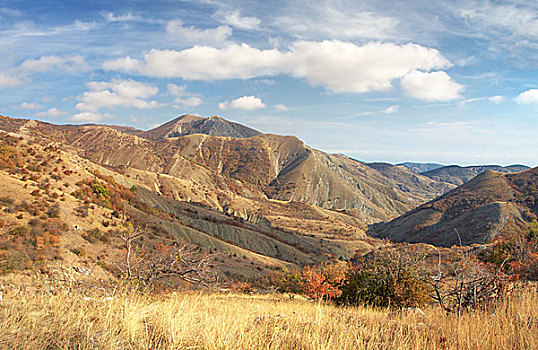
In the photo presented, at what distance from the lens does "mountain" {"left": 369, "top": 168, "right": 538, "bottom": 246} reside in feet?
227

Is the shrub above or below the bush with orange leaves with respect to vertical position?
above

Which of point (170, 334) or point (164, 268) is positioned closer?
point (170, 334)

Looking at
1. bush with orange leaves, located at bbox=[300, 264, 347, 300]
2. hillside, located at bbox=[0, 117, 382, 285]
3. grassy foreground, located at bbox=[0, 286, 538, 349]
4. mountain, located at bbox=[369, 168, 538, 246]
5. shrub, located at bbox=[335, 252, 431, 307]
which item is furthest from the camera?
mountain, located at bbox=[369, 168, 538, 246]

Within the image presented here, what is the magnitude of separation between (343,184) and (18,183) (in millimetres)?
176985

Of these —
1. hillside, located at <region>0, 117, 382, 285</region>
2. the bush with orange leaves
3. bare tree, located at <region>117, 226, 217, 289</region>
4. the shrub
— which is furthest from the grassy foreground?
the bush with orange leaves

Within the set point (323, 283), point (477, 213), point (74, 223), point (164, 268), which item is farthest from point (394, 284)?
point (477, 213)

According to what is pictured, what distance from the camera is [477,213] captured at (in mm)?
76875

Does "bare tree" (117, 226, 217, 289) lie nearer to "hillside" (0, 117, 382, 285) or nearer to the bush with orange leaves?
"hillside" (0, 117, 382, 285)

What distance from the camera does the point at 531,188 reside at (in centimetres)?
8662

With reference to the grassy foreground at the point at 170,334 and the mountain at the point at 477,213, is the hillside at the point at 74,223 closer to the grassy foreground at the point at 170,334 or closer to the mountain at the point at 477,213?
the grassy foreground at the point at 170,334

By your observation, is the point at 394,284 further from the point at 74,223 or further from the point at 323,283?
the point at 74,223

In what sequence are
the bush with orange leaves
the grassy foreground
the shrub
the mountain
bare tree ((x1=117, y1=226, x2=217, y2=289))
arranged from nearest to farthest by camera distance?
the grassy foreground → bare tree ((x1=117, y1=226, x2=217, y2=289)) → the shrub → the bush with orange leaves → the mountain

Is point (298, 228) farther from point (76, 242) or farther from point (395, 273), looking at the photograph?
point (395, 273)

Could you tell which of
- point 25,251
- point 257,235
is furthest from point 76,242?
point 257,235
